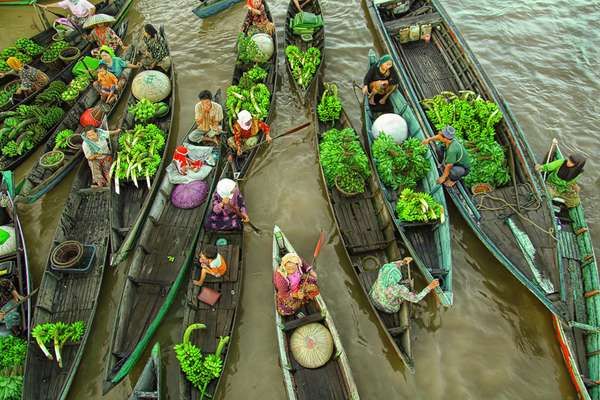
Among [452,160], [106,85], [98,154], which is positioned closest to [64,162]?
[98,154]

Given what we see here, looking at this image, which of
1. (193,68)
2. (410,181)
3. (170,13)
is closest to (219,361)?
(410,181)

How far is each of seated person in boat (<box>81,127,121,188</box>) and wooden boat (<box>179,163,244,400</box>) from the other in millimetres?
3783

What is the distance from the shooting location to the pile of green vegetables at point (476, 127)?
385 inches

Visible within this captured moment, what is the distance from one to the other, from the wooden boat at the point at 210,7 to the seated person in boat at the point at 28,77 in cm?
706

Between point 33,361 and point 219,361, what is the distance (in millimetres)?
3949

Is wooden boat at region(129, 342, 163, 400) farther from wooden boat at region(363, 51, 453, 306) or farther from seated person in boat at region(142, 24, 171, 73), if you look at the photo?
seated person in boat at region(142, 24, 171, 73)

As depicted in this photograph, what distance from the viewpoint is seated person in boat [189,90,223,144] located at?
10.7 m

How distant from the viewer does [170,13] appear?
17266 millimetres

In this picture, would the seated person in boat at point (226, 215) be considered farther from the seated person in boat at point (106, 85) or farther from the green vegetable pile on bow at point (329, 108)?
the seated person in boat at point (106, 85)

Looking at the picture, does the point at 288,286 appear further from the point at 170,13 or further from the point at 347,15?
the point at 170,13

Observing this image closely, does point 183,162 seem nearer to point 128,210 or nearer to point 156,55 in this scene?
point 128,210

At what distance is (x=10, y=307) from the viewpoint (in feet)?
26.3

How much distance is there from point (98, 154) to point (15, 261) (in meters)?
3.42

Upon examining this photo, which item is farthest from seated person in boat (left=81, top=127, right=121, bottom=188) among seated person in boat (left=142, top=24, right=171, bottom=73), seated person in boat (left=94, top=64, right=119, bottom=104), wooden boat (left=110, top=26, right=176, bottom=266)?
seated person in boat (left=142, top=24, right=171, bottom=73)
